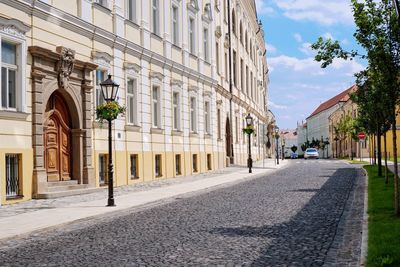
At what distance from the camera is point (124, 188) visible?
68.4 ft

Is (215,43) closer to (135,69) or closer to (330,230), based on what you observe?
(135,69)

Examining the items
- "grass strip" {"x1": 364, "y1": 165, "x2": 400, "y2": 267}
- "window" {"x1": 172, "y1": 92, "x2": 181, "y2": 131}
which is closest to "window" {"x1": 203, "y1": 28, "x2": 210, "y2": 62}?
"window" {"x1": 172, "y1": 92, "x2": 181, "y2": 131}

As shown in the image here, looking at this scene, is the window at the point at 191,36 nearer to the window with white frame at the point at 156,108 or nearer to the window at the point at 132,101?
the window with white frame at the point at 156,108

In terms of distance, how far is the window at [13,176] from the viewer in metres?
15.4

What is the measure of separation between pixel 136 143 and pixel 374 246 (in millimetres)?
16725

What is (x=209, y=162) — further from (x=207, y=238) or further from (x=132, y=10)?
(x=207, y=238)

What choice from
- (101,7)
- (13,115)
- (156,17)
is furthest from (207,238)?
(156,17)

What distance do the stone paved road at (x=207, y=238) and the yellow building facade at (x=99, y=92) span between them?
4633 mm

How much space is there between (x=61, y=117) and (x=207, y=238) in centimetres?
1096

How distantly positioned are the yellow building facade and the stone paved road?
4633 millimetres

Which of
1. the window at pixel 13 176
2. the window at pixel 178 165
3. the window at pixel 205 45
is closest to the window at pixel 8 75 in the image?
the window at pixel 13 176

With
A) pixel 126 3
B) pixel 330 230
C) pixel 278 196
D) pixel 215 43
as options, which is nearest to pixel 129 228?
pixel 330 230

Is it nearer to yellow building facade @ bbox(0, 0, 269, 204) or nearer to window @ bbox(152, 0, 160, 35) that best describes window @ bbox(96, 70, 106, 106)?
yellow building facade @ bbox(0, 0, 269, 204)

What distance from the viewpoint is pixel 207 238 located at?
915 centimetres
